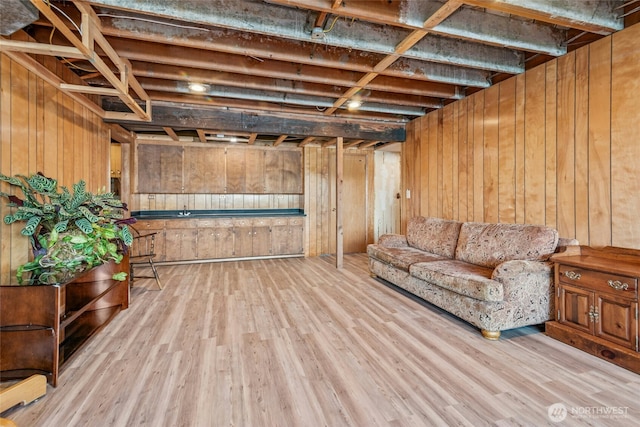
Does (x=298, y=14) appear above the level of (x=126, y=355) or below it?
above

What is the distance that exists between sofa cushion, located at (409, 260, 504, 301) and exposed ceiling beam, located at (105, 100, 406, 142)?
2.52 meters

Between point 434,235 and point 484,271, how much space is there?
111 cm

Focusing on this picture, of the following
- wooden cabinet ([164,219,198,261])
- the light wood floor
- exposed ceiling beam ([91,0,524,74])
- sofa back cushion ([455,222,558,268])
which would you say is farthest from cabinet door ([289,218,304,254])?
exposed ceiling beam ([91,0,524,74])

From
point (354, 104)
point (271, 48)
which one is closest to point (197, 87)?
point (271, 48)

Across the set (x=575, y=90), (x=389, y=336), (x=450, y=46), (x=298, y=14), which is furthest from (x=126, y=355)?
(x=575, y=90)

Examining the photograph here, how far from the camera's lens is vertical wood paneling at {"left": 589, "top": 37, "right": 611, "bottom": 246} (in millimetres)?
2346

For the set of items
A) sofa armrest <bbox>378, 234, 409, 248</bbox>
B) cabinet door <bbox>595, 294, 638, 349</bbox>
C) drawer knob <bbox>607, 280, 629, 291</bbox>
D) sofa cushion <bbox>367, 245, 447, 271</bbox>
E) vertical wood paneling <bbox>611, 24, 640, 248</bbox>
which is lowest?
cabinet door <bbox>595, 294, 638, 349</bbox>

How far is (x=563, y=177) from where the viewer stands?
8.77 feet

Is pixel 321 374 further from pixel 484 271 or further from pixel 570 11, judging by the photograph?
pixel 570 11

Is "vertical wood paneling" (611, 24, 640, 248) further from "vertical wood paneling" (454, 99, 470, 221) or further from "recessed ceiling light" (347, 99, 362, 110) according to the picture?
"recessed ceiling light" (347, 99, 362, 110)

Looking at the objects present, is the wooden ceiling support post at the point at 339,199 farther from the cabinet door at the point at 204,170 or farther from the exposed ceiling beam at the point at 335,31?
the cabinet door at the point at 204,170

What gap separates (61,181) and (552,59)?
4.98 metres

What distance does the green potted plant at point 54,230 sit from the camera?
6.42ft

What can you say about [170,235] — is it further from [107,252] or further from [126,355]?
[126,355]
